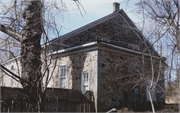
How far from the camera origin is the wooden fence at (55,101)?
733 centimetres

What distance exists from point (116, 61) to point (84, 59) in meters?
1.74

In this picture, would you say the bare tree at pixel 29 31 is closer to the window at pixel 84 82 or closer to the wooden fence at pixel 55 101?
the wooden fence at pixel 55 101

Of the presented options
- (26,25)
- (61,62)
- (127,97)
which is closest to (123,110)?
(127,97)

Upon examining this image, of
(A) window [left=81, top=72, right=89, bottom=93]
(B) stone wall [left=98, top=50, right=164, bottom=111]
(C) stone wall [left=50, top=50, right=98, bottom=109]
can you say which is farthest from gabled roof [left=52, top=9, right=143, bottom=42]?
(A) window [left=81, top=72, right=89, bottom=93]

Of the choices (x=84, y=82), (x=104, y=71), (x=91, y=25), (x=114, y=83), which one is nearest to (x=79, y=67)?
(x=84, y=82)

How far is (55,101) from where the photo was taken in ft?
28.9

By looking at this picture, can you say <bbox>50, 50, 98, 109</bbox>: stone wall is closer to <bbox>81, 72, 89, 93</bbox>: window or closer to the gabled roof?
<bbox>81, 72, 89, 93</bbox>: window

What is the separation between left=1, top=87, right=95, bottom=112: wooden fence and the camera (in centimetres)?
733

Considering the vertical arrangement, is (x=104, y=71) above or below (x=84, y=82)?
above

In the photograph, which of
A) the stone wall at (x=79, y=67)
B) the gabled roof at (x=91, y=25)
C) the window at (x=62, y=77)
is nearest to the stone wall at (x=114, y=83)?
the stone wall at (x=79, y=67)

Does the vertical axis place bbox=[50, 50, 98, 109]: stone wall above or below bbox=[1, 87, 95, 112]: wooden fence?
above

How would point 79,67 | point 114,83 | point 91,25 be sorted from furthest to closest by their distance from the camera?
1. point 91,25
2. point 79,67
3. point 114,83

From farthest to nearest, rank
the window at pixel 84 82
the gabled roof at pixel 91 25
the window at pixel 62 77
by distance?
the gabled roof at pixel 91 25, the window at pixel 62 77, the window at pixel 84 82

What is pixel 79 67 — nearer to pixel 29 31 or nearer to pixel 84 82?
pixel 84 82
